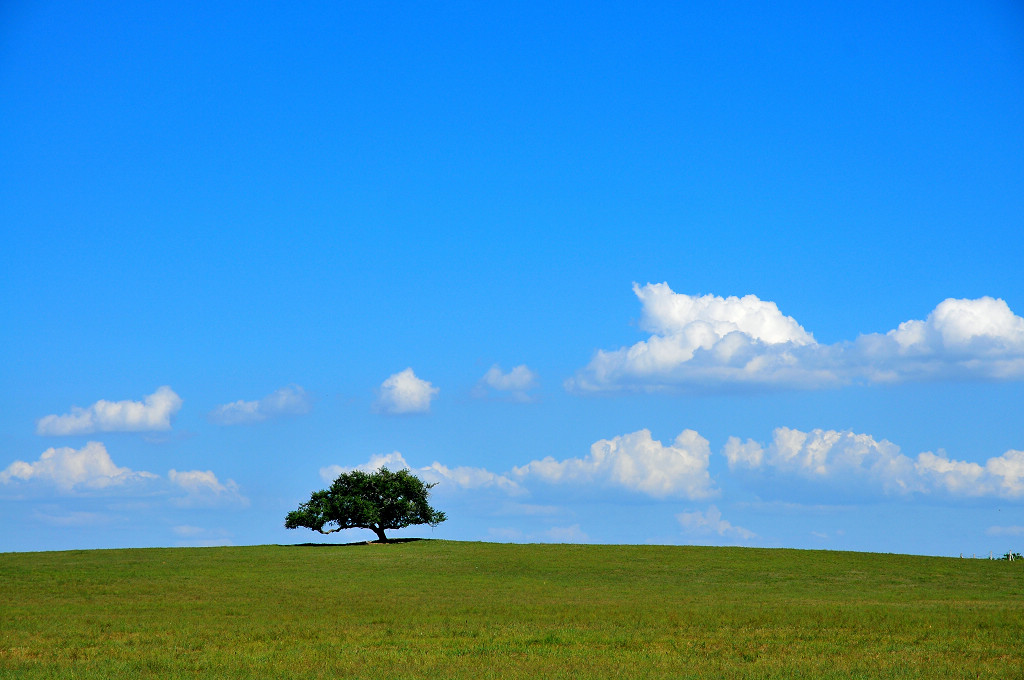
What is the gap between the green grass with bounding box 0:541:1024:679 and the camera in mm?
26469

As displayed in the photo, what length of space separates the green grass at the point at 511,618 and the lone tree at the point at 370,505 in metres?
A: 13.3

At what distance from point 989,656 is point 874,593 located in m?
21.5

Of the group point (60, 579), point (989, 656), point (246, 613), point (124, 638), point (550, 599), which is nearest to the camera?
point (989, 656)

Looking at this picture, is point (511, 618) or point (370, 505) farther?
point (370, 505)

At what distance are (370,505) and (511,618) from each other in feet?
148

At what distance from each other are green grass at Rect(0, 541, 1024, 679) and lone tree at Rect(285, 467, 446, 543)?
13282 mm

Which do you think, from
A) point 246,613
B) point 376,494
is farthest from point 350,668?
point 376,494

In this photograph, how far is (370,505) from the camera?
7906 cm

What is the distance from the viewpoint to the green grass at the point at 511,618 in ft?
86.8

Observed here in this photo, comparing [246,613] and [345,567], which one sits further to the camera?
[345,567]

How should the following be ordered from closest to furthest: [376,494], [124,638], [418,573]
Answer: [124,638], [418,573], [376,494]

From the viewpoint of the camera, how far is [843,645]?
29719mm

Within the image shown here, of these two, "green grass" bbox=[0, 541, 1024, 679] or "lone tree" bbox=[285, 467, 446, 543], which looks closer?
"green grass" bbox=[0, 541, 1024, 679]

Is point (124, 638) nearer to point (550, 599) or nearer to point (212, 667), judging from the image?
point (212, 667)
